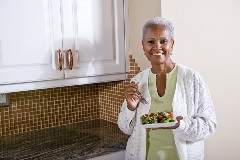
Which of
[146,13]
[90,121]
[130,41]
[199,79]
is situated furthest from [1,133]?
[199,79]

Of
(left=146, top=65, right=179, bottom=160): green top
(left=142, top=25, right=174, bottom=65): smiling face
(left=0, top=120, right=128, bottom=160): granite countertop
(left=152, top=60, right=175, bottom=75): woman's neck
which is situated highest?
(left=142, top=25, right=174, bottom=65): smiling face

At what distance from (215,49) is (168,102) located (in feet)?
1.92

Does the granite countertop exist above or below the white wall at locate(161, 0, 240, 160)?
below

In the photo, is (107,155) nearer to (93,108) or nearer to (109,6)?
(93,108)

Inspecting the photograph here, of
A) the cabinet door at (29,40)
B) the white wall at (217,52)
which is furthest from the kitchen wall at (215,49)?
the cabinet door at (29,40)

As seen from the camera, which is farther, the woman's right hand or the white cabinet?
the white cabinet

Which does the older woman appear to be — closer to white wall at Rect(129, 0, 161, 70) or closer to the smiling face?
the smiling face

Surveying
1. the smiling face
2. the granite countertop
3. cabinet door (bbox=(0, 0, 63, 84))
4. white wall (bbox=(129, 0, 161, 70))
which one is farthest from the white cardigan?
cabinet door (bbox=(0, 0, 63, 84))

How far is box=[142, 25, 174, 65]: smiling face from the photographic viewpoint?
4.86ft

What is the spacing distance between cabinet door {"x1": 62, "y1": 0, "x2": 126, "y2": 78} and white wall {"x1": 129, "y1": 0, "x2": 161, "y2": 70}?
60mm

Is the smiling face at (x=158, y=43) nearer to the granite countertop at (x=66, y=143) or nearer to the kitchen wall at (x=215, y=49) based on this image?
the kitchen wall at (x=215, y=49)

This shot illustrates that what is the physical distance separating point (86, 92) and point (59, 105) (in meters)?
0.22

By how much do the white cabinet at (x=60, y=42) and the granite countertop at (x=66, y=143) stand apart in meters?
0.35

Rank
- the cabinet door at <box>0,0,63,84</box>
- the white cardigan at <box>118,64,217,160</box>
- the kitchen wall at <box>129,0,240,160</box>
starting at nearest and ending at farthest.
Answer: the white cardigan at <box>118,64,217,160</box> → the cabinet door at <box>0,0,63,84</box> → the kitchen wall at <box>129,0,240,160</box>
